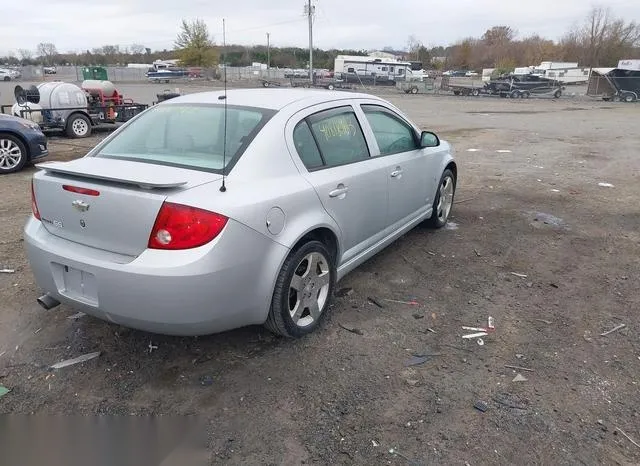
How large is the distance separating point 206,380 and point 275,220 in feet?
3.46

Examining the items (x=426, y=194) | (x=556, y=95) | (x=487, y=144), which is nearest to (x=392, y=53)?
(x=556, y=95)

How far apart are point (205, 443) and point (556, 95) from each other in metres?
44.2

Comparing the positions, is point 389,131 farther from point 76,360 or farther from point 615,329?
point 76,360

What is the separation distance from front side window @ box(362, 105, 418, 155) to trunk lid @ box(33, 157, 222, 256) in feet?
6.17

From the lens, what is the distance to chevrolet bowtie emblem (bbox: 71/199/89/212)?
288cm

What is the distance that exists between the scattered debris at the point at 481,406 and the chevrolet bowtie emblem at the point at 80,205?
248 cm

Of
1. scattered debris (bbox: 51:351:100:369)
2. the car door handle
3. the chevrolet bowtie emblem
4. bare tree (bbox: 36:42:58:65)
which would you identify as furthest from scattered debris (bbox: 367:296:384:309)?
bare tree (bbox: 36:42:58:65)

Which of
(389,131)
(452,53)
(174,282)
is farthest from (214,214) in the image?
(452,53)

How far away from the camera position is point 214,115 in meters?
3.59

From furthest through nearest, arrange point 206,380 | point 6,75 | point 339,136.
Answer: point 6,75 < point 339,136 < point 206,380

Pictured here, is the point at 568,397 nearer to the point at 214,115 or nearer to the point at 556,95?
the point at 214,115

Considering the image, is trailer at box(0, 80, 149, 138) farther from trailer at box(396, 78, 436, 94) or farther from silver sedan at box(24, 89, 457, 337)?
trailer at box(396, 78, 436, 94)

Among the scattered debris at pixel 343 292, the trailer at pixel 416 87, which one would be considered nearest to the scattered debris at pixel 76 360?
the scattered debris at pixel 343 292

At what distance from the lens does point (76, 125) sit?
13391mm
